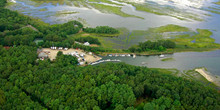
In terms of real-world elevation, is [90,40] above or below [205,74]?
above

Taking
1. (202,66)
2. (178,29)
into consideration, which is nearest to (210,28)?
(178,29)

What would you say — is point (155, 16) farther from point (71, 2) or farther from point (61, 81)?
point (61, 81)

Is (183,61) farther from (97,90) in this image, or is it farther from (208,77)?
(97,90)

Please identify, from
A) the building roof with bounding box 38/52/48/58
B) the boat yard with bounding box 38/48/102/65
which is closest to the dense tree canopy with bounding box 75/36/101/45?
the boat yard with bounding box 38/48/102/65

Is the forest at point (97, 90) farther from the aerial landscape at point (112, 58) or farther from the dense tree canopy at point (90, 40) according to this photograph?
the dense tree canopy at point (90, 40)

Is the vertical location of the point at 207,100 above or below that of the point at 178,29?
below

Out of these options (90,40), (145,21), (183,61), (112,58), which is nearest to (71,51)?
(90,40)
